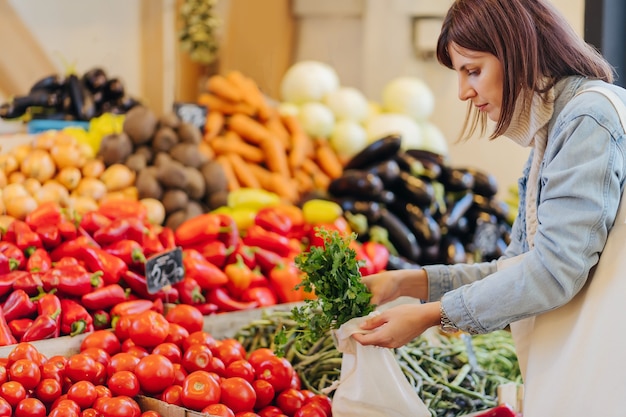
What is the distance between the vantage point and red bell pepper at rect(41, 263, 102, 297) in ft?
9.78

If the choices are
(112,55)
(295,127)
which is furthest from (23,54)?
(295,127)

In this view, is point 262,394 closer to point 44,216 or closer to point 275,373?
point 275,373

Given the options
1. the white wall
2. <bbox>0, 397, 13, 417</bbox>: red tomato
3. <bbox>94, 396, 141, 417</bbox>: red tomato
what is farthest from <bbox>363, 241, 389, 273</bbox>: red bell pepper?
the white wall

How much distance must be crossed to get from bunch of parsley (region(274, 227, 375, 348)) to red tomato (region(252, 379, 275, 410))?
12.8 inches

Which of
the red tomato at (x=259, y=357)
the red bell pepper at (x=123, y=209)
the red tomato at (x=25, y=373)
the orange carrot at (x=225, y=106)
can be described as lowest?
the red tomato at (x=259, y=357)

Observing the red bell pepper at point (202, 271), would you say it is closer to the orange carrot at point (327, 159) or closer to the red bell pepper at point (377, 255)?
the red bell pepper at point (377, 255)

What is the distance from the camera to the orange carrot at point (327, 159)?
5489 mm

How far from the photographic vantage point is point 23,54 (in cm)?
672

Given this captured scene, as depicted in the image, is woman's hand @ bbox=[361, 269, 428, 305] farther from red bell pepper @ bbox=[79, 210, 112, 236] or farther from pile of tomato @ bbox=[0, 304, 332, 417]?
red bell pepper @ bbox=[79, 210, 112, 236]

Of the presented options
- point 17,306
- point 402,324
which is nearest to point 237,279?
point 17,306

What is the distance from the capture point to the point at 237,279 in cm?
362

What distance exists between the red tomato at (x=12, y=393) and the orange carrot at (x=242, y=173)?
111 inches

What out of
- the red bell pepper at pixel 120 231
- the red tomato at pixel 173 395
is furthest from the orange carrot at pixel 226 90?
the red tomato at pixel 173 395

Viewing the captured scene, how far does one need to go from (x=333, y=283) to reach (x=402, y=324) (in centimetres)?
23
